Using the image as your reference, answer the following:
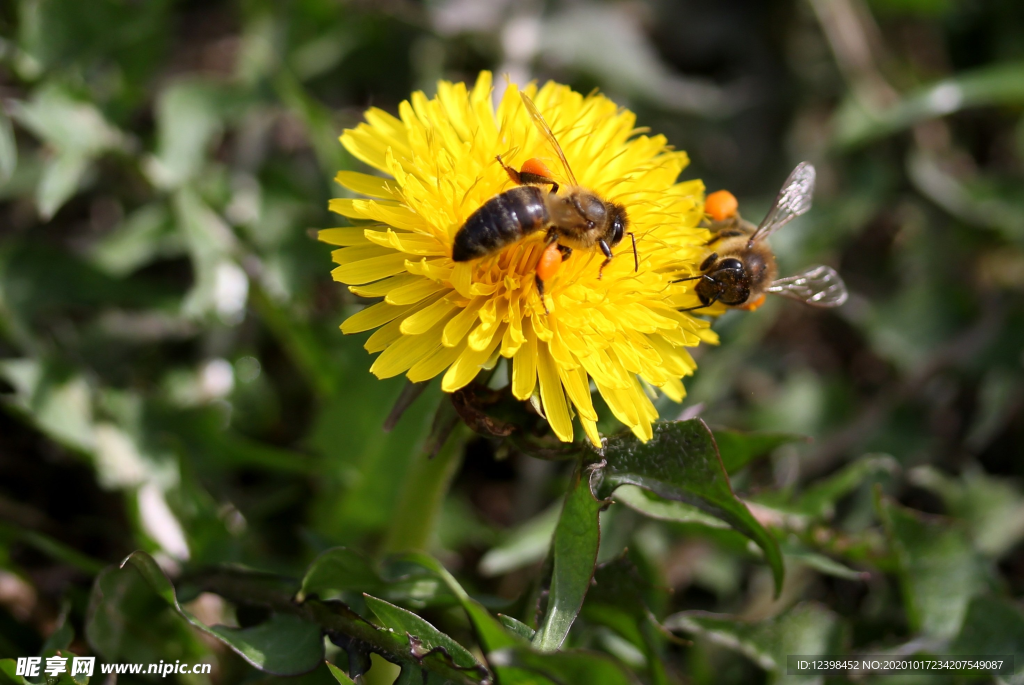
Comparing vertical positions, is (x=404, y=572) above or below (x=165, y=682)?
above

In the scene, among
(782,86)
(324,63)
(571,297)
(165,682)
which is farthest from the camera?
(782,86)

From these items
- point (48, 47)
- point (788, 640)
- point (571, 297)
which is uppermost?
point (48, 47)

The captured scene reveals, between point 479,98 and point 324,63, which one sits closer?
point 479,98

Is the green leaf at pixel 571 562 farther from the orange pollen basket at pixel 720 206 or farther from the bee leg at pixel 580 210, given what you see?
the orange pollen basket at pixel 720 206

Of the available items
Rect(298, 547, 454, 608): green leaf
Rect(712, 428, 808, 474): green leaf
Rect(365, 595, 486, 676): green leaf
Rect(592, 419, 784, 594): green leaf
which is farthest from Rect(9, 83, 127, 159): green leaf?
Rect(712, 428, 808, 474): green leaf

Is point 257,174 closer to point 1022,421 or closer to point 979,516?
point 979,516

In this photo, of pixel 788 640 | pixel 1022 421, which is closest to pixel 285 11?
pixel 788 640

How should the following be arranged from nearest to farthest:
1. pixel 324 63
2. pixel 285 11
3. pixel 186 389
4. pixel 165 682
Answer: pixel 165 682
pixel 186 389
pixel 285 11
pixel 324 63
